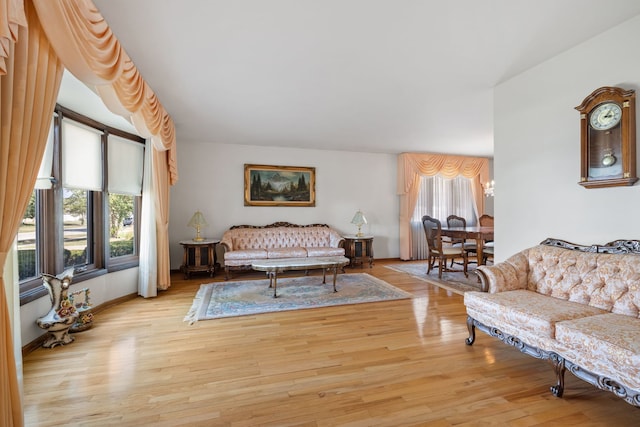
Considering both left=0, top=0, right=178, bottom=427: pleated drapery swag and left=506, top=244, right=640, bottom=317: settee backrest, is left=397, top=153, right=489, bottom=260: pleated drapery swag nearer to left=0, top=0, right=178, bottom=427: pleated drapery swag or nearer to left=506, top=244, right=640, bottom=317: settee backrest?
left=506, top=244, right=640, bottom=317: settee backrest

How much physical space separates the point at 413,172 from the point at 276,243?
3706 millimetres

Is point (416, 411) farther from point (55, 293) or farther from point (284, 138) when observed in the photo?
point (284, 138)

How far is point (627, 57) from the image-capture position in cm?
223

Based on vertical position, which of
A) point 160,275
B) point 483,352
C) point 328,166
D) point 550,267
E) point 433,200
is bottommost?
point 483,352

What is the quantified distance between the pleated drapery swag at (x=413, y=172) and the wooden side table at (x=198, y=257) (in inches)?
172

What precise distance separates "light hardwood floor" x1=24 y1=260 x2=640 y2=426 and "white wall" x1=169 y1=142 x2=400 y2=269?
3009 mm

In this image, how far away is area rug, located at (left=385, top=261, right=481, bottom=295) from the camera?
4.41 metres

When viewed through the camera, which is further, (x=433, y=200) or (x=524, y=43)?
(x=433, y=200)

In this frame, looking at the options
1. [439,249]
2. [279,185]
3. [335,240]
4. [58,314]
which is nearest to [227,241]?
A: [279,185]

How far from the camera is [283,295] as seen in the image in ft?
13.3

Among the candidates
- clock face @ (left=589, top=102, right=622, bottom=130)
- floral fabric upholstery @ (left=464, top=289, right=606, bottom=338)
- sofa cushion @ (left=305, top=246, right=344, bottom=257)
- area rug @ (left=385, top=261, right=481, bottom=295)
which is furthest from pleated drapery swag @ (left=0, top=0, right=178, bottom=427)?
area rug @ (left=385, top=261, right=481, bottom=295)

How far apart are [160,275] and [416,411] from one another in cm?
382

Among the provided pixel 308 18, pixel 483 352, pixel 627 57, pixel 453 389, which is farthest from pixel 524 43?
pixel 453 389

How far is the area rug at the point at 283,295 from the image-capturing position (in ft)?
11.3
